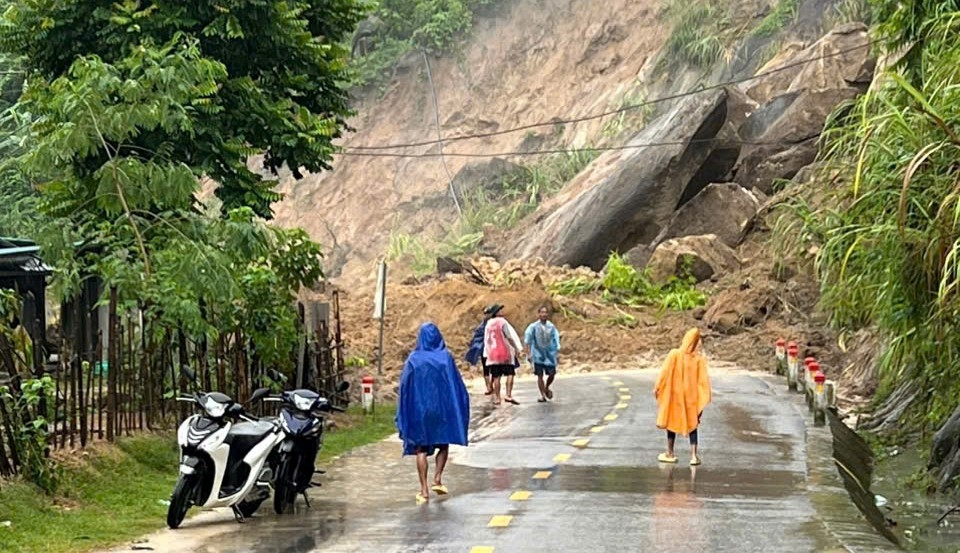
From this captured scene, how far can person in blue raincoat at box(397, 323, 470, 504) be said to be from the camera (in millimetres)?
12086

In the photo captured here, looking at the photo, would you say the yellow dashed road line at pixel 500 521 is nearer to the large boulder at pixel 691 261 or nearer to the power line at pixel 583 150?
the power line at pixel 583 150

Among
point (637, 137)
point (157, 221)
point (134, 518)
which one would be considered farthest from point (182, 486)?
point (637, 137)

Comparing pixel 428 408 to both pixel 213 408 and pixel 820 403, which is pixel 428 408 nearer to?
pixel 213 408

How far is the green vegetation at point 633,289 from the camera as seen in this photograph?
3803cm

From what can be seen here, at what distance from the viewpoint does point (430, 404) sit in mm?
12133

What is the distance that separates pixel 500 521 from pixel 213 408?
2.43 meters

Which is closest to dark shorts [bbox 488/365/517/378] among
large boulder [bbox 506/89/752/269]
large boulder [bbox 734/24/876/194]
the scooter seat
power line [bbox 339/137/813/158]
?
the scooter seat

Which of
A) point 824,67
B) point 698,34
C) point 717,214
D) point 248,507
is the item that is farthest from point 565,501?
point 698,34

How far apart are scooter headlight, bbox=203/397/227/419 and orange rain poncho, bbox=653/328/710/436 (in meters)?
5.56

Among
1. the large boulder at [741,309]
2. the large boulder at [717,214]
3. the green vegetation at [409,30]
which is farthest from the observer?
the green vegetation at [409,30]

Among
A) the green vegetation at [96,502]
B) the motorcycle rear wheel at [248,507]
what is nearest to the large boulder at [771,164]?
the green vegetation at [96,502]

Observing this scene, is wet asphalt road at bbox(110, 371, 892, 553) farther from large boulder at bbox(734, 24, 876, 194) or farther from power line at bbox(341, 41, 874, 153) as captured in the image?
power line at bbox(341, 41, 874, 153)

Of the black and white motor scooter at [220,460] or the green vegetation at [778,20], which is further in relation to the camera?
the green vegetation at [778,20]

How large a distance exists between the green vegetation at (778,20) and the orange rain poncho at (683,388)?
40.0m
